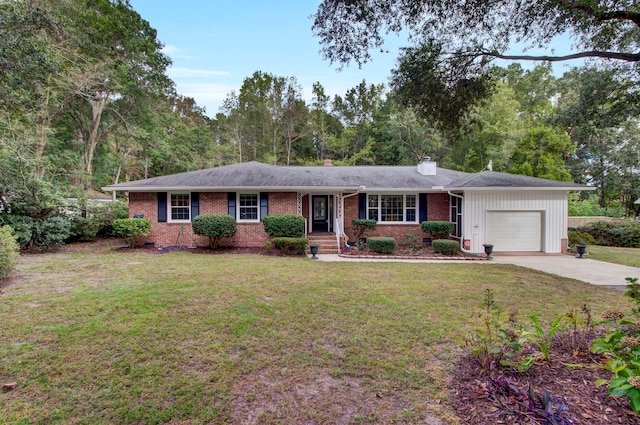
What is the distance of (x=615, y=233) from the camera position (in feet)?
49.4

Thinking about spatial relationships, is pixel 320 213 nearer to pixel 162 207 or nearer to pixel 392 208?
pixel 392 208

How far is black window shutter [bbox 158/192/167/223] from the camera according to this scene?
1223 cm

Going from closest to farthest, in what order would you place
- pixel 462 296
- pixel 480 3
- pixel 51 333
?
pixel 51 333, pixel 480 3, pixel 462 296

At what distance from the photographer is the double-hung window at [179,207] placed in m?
12.3

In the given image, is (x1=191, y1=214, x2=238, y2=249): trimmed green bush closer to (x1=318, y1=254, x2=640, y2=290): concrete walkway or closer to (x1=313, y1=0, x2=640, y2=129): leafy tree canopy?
(x1=318, y1=254, x2=640, y2=290): concrete walkway

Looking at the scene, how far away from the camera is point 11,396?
2.83 metres

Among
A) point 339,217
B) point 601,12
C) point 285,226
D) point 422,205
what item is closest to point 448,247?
point 422,205

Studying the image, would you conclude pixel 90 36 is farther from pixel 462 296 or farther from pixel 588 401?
pixel 588 401

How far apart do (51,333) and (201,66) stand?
19156 mm

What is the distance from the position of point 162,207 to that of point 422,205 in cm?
1082

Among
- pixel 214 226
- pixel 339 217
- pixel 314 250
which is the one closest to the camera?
pixel 314 250

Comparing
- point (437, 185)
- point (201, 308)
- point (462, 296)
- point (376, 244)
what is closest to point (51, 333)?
point (201, 308)

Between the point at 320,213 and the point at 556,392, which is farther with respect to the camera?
the point at 320,213

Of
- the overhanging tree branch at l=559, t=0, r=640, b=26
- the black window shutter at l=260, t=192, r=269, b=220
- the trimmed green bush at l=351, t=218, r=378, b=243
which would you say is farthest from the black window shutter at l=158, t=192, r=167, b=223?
the overhanging tree branch at l=559, t=0, r=640, b=26
